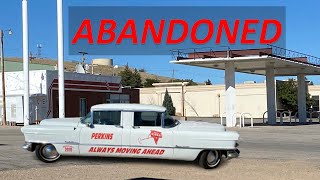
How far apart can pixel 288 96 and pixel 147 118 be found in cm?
6399

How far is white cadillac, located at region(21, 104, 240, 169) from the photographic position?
11211mm

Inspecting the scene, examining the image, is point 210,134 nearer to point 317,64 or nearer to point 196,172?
point 196,172

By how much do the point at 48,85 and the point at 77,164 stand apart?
34.9 m

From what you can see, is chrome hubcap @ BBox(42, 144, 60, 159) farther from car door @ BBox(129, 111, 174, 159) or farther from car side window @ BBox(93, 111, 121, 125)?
car door @ BBox(129, 111, 174, 159)

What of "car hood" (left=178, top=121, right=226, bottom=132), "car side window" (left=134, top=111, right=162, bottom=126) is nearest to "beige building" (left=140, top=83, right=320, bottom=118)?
"car hood" (left=178, top=121, right=226, bottom=132)

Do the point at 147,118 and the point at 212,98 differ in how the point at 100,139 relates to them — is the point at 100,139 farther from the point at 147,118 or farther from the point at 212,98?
the point at 212,98

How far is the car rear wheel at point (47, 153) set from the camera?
11.5 m

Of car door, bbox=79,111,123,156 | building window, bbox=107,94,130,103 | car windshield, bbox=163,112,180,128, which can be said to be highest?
building window, bbox=107,94,130,103

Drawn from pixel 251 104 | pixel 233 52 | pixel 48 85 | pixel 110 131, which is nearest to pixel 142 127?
pixel 110 131

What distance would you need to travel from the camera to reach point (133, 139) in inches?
446

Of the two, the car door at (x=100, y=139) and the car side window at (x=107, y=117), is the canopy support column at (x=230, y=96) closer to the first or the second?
the car side window at (x=107, y=117)

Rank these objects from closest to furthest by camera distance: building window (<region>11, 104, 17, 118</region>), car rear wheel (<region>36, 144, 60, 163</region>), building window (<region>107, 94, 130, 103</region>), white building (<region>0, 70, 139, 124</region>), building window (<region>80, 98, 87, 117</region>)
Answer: car rear wheel (<region>36, 144, 60, 163</region>) < white building (<region>0, 70, 139, 124</region>) < building window (<region>11, 104, 17, 118</region>) < building window (<region>80, 98, 87, 117</region>) < building window (<region>107, 94, 130, 103</region>)

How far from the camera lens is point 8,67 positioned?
224ft

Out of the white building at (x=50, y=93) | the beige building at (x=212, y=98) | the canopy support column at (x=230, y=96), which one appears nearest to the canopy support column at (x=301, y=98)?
the canopy support column at (x=230, y=96)
